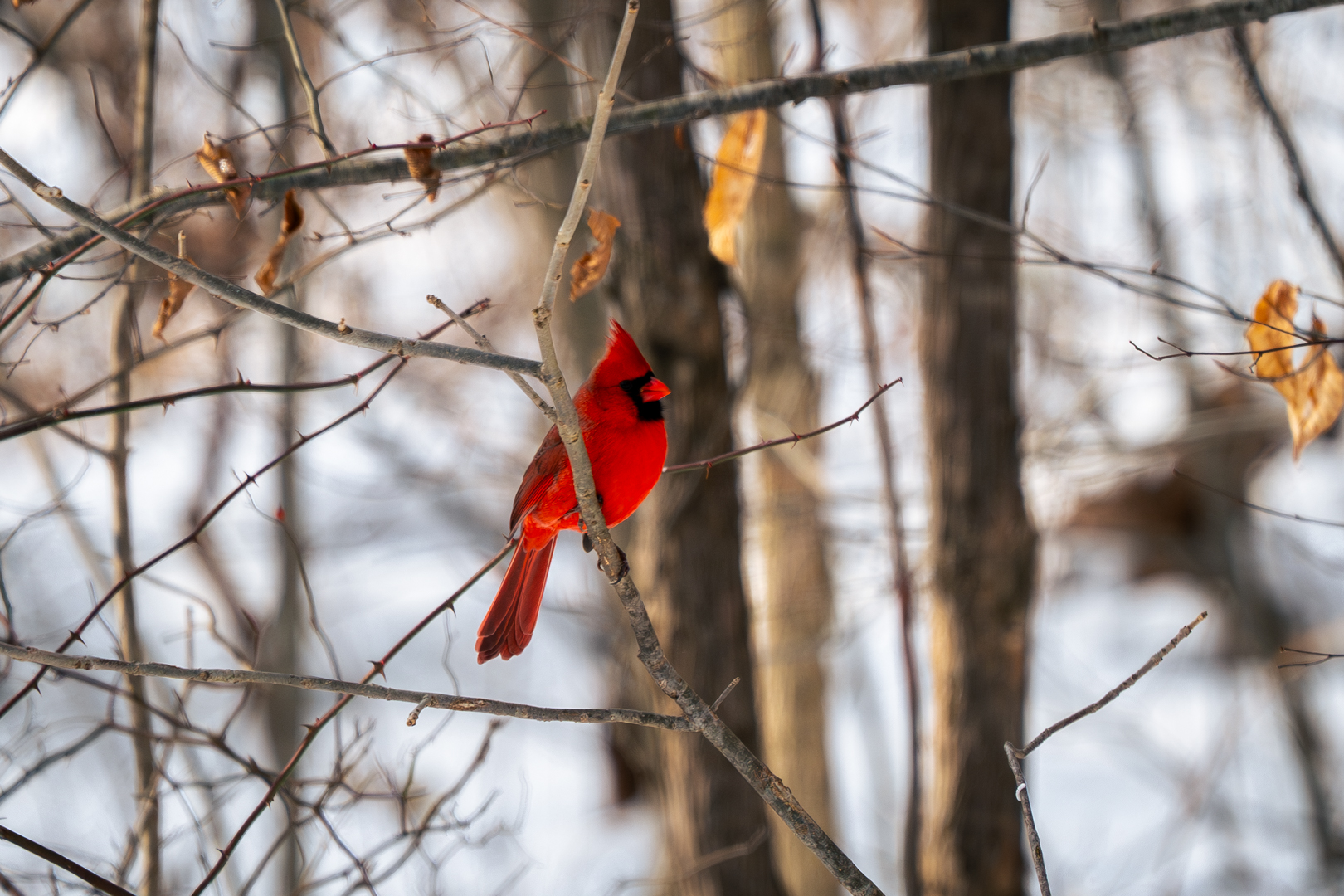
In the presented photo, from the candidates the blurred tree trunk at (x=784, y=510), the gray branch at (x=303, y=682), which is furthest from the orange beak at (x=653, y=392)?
the blurred tree trunk at (x=784, y=510)

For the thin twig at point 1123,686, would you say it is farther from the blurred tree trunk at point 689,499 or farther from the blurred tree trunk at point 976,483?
the blurred tree trunk at point 976,483

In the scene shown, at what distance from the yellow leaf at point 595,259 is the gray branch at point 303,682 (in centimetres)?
92

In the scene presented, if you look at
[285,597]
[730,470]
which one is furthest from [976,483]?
[285,597]

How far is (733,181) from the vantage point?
2379 millimetres

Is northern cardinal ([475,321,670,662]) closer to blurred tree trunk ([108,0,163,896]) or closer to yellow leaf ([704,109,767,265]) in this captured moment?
yellow leaf ([704,109,767,265])

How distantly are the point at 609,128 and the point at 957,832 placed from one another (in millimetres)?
2605

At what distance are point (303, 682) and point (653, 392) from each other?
922 millimetres

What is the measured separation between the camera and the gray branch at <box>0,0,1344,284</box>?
1997mm

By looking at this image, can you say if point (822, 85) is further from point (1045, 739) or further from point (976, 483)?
point (976, 483)

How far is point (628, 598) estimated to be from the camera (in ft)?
5.21

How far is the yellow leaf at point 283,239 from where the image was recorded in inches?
74.7

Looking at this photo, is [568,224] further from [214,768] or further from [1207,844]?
[1207,844]

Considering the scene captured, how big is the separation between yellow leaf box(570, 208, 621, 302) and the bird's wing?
31 cm

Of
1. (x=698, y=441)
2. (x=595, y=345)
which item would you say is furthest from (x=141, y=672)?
(x=595, y=345)
